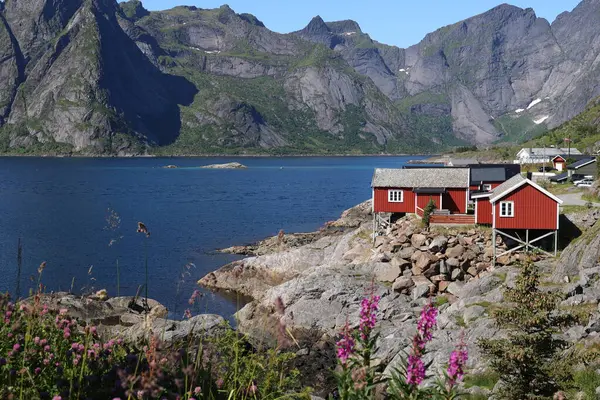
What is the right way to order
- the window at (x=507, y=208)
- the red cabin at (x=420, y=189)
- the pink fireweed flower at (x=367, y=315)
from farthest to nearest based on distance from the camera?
the red cabin at (x=420, y=189)
the window at (x=507, y=208)
the pink fireweed flower at (x=367, y=315)

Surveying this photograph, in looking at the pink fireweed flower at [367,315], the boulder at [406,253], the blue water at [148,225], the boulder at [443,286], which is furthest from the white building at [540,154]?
the pink fireweed flower at [367,315]

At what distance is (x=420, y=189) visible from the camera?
1876 inches

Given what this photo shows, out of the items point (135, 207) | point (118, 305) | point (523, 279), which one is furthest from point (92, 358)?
point (135, 207)

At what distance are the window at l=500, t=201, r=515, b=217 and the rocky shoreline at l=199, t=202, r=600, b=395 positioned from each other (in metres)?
2.42

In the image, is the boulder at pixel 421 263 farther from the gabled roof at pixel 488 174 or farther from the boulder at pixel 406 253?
the gabled roof at pixel 488 174

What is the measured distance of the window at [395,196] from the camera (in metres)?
49.4

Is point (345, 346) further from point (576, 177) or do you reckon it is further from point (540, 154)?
point (540, 154)

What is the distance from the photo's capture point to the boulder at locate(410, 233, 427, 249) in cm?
3909

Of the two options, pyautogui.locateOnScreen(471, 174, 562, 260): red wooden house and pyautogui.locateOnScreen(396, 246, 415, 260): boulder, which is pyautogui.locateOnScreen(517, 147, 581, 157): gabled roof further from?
pyautogui.locateOnScreen(396, 246, 415, 260): boulder

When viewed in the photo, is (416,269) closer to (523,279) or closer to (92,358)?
(523,279)

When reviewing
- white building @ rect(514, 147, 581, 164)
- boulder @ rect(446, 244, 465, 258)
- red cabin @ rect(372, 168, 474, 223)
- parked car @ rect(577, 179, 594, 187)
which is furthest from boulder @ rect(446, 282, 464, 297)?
white building @ rect(514, 147, 581, 164)

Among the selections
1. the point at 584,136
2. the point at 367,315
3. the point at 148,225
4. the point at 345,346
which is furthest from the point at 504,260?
the point at 584,136

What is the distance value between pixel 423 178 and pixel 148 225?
148ft

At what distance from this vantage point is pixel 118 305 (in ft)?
116
